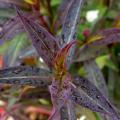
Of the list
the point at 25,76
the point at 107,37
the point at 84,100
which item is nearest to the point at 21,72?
the point at 25,76

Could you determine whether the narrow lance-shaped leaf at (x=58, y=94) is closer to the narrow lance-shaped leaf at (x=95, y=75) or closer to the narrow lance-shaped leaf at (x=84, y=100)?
the narrow lance-shaped leaf at (x=84, y=100)

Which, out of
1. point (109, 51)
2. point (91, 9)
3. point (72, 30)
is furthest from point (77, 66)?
point (72, 30)

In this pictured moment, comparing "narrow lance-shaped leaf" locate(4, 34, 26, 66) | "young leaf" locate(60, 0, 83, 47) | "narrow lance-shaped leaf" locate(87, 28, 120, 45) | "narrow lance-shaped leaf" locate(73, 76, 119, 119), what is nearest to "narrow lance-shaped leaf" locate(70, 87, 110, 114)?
"narrow lance-shaped leaf" locate(73, 76, 119, 119)

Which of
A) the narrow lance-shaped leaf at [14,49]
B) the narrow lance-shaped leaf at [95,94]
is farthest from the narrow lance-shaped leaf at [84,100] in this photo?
the narrow lance-shaped leaf at [14,49]

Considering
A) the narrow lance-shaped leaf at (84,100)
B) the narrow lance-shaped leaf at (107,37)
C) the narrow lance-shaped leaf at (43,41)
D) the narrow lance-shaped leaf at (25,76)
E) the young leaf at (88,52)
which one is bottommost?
the narrow lance-shaped leaf at (84,100)

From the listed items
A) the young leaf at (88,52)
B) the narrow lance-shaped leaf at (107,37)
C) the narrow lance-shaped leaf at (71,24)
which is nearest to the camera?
the narrow lance-shaped leaf at (71,24)
